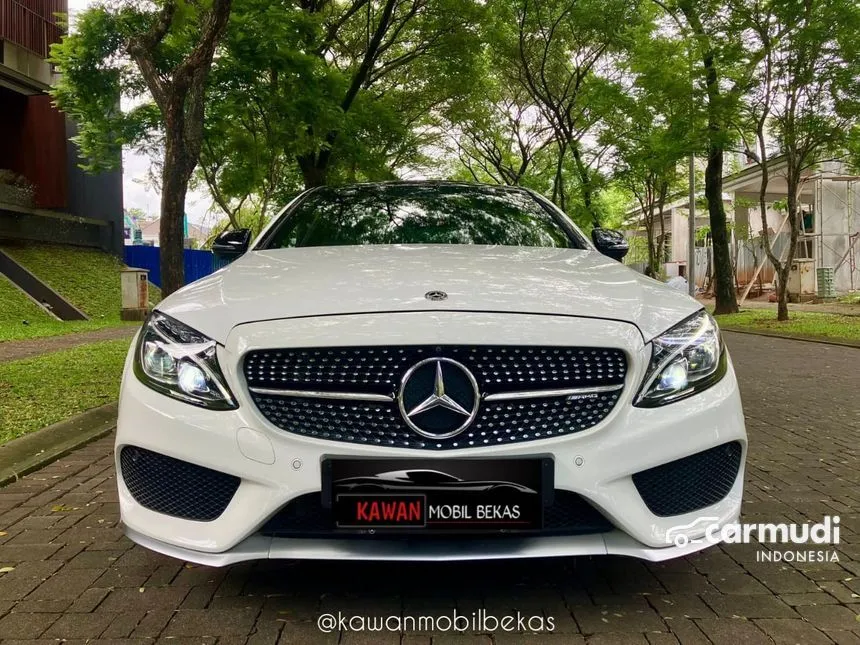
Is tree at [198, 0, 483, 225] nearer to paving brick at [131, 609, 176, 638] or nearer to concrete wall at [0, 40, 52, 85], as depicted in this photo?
concrete wall at [0, 40, 52, 85]

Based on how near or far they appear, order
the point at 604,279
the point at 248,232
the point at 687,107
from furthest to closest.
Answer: the point at 687,107, the point at 248,232, the point at 604,279

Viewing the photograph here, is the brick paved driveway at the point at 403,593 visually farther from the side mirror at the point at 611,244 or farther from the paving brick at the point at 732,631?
the side mirror at the point at 611,244

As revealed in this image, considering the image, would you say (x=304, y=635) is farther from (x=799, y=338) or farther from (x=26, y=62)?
(x=26, y=62)

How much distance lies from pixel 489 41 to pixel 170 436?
18295 millimetres

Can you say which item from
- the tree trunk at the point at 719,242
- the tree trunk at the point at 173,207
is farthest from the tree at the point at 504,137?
the tree trunk at the point at 173,207

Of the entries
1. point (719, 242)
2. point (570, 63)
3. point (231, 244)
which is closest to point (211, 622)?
point (231, 244)

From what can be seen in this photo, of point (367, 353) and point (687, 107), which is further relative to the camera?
point (687, 107)

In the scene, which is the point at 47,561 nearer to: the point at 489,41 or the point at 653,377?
the point at 653,377

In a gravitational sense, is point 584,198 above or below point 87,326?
above

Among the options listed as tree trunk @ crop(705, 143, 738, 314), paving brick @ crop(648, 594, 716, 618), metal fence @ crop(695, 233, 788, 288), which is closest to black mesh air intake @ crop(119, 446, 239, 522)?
paving brick @ crop(648, 594, 716, 618)

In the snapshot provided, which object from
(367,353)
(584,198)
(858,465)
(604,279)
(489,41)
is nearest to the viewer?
(367,353)

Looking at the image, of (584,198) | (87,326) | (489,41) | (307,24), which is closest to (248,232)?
(307,24)

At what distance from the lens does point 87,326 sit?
14.7m

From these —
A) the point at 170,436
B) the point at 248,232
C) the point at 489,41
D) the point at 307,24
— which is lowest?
→ the point at 170,436
